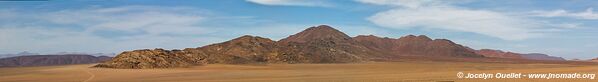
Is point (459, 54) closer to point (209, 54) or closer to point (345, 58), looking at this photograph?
point (345, 58)

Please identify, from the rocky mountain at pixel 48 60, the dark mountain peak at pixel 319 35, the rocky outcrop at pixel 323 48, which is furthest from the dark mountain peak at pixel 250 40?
the dark mountain peak at pixel 319 35

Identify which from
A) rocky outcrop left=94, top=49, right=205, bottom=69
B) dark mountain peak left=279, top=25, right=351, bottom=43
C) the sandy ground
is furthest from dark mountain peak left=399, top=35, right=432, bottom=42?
the sandy ground

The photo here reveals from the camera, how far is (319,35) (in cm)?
13012

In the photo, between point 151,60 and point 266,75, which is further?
point 151,60

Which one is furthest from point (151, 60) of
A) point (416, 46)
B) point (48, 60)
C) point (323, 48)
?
point (416, 46)

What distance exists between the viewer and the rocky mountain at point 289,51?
58.1 meters

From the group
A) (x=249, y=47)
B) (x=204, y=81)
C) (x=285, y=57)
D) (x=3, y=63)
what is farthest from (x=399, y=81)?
(x=3, y=63)

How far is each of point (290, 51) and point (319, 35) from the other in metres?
50.3

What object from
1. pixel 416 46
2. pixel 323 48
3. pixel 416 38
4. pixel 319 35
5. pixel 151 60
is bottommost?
pixel 151 60

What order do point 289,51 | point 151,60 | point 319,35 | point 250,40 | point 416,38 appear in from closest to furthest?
1. point 151,60
2. point 289,51
3. point 250,40
4. point 319,35
5. point 416,38

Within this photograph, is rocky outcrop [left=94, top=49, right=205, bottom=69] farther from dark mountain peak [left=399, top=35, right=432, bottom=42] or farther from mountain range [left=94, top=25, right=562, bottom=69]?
dark mountain peak [left=399, top=35, right=432, bottom=42]

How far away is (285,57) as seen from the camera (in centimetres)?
7562

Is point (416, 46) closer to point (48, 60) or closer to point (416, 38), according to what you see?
point (416, 38)

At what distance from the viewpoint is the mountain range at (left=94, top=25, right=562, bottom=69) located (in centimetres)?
5808
